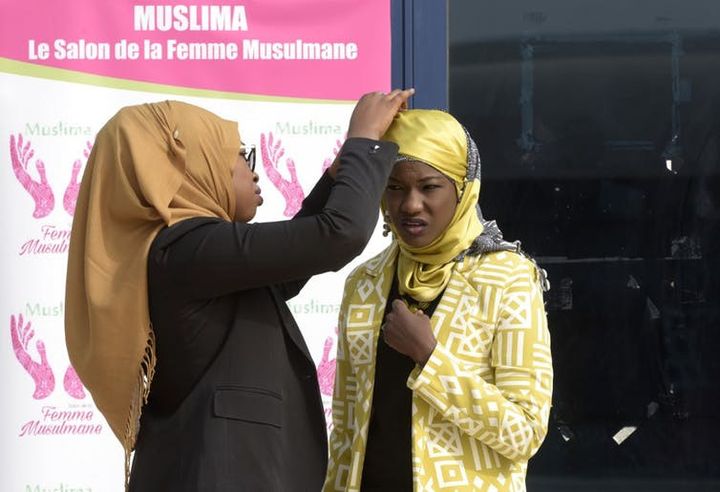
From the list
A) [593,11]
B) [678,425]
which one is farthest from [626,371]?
Answer: [593,11]

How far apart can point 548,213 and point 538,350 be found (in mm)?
2157

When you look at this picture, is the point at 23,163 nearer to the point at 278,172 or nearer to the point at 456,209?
the point at 278,172

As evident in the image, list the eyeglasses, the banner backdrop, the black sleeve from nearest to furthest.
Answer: the black sleeve → the eyeglasses → the banner backdrop

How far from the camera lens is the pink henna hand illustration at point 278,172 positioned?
13.6 feet

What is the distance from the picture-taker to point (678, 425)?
14.8 feet

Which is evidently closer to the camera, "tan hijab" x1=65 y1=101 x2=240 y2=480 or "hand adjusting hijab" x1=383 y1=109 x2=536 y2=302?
"tan hijab" x1=65 y1=101 x2=240 y2=480

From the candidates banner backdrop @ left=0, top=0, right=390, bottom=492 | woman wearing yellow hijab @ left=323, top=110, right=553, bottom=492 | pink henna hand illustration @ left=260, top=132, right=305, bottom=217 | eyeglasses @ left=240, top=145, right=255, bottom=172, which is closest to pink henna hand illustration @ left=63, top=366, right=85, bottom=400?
banner backdrop @ left=0, top=0, right=390, bottom=492

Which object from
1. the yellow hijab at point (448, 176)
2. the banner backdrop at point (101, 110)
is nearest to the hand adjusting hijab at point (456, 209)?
the yellow hijab at point (448, 176)

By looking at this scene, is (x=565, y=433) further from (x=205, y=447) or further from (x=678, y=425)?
(x=205, y=447)

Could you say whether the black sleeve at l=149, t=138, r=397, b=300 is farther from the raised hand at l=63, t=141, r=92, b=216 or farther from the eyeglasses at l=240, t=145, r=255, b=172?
the raised hand at l=63, t=141, r=92, b=216

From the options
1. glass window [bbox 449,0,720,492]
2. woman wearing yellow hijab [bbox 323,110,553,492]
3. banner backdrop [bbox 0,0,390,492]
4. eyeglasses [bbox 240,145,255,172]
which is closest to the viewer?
woman wearing yellow hijab [bbox 323,110,553,492]

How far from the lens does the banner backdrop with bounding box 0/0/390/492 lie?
4105 millimetres

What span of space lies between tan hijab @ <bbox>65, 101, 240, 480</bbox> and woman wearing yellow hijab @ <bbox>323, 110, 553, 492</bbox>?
42 centimetres

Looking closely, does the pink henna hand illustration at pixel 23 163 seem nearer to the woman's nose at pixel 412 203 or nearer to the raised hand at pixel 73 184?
the raised hand at pixel 73 184
